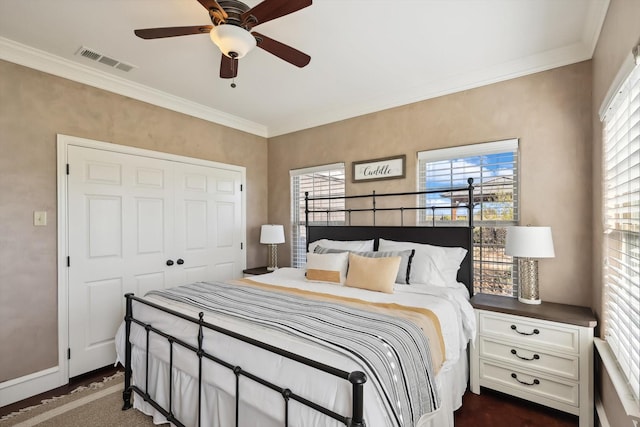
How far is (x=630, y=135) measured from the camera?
1414mm

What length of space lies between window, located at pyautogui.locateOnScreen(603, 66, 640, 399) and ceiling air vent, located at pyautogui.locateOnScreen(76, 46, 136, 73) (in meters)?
3.43

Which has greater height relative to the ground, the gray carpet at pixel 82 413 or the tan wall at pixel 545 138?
the tan wall at pixel 545 138

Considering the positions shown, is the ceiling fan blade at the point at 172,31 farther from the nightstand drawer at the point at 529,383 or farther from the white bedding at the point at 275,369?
the nightstand drawer at the point at 529,383

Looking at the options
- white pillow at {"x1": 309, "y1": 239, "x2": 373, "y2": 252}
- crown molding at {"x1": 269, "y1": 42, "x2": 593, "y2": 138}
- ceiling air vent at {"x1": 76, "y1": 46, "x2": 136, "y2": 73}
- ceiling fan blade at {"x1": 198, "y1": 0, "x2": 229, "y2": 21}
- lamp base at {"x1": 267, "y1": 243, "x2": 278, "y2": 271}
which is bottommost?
lamp base at {"x1": 267, "y1": 243, "x2": 278, "y2": 271}

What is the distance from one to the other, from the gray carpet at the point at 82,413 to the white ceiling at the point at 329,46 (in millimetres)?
2671

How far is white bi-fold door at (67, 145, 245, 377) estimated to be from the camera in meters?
2.79

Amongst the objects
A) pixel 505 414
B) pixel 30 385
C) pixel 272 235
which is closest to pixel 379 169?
pixel 272 235

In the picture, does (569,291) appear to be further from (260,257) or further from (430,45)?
(260,257)

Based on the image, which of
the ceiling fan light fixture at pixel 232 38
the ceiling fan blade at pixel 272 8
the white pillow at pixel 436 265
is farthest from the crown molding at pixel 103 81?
the white pillow at pixel 436 265

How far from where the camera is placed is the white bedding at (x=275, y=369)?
125 centimetres

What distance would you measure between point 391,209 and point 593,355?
6.42 feet

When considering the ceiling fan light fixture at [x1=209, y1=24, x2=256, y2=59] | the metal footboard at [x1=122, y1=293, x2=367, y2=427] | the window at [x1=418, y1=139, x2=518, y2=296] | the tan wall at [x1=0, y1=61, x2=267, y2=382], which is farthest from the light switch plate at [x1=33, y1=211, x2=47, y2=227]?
the window at [x1=418, y1=139, x2=518, y2=296]

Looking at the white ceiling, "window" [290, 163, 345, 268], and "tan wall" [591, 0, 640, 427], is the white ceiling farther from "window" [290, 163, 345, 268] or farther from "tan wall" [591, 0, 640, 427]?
"window" [290, 163, 345, 268]

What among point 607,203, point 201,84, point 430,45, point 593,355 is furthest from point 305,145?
point 593,355
